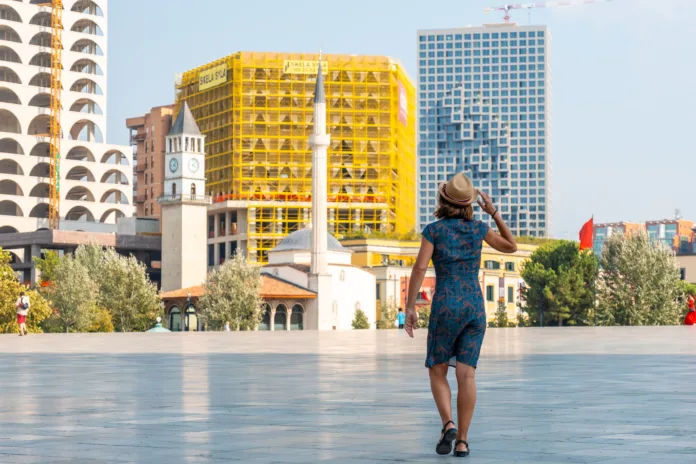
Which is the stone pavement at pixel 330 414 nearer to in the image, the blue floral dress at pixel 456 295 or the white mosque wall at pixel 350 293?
the blue floral dress at pixel 456 295

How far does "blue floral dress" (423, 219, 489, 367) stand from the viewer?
31.4 ft

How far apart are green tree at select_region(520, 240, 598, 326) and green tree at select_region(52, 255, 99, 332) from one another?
39.3 metres

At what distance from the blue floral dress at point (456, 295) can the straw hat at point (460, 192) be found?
17cm

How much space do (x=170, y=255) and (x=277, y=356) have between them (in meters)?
97.5

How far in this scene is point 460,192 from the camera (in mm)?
9711

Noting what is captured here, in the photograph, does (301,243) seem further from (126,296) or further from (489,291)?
(489,291)

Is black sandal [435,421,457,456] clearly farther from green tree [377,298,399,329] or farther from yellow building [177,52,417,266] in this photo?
yellow building [177,52,417,266]

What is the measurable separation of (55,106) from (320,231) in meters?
47.3

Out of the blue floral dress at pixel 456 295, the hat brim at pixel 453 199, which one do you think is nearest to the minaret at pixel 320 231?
the hat brim at pixel 453 199

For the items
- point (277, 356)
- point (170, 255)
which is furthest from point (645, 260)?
point (277, 356)

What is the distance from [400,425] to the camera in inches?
447

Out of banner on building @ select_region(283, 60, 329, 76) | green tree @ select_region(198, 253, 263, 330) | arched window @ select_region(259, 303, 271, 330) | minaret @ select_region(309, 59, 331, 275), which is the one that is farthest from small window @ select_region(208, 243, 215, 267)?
green tree @ select_region(198, 253, 263, 330)

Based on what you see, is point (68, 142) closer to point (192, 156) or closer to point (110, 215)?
point (110, 215)

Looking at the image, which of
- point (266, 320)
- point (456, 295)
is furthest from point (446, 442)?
point (266, 320)
